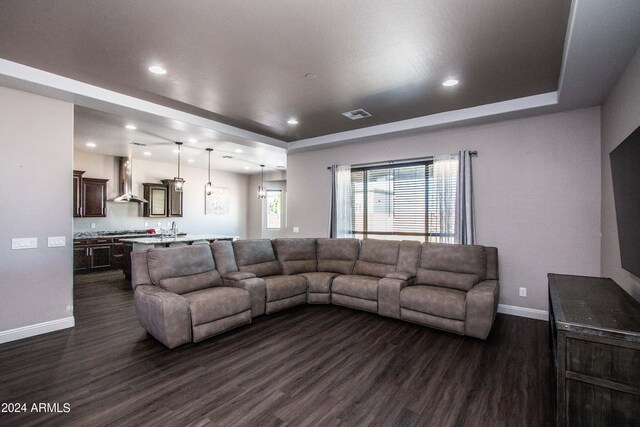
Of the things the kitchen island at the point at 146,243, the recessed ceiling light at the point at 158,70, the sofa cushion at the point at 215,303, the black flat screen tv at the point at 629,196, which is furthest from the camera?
the kitchen island at the point at 146,243

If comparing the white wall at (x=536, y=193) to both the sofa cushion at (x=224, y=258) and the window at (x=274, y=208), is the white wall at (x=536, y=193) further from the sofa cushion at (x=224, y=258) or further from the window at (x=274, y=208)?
the window at (x=274, y=208)

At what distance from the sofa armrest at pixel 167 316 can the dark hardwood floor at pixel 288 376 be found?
0.13 metres

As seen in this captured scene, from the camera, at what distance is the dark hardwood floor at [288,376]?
212 centimetres

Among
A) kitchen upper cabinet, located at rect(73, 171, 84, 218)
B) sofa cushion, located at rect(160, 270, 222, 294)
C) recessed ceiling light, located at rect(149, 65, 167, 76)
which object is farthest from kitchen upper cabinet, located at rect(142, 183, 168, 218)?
recessed ceiling light, located at rect(149, 65, 167, 76)

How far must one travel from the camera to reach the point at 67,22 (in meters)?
2.36

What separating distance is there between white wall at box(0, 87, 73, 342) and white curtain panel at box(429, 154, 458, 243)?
16.6 ft

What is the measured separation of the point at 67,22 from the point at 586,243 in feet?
18.8

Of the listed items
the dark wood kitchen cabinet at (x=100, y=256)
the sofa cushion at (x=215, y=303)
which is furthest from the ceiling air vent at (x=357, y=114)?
the dark wood kitchen cabinet at (x=100, y=256)

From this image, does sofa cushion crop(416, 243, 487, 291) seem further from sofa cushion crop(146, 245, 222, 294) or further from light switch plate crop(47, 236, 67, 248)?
light switch plate crop(47, 236, 67, 248)

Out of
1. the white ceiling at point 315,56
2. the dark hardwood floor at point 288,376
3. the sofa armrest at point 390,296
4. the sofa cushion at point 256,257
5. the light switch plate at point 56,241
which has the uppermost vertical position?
the white ceiling at point 315,56

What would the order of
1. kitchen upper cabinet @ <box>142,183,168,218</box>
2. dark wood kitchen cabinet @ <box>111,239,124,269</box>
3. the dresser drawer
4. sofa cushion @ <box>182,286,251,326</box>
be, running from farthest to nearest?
kitchen upper cabinet @ <box>142,183,168,218</box>, dark wood kitchen cabinet @ <box>111,239,124,269</box>, sofa cushion @ <box>182,286,251,326</box>, the dresser drawer

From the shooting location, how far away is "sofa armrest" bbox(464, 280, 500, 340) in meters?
3.31

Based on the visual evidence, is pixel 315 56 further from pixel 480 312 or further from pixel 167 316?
pixel 480 312

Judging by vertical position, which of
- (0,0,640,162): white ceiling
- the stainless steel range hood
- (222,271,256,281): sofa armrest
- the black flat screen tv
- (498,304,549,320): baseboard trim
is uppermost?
(0,0,640,162): white ceiling
